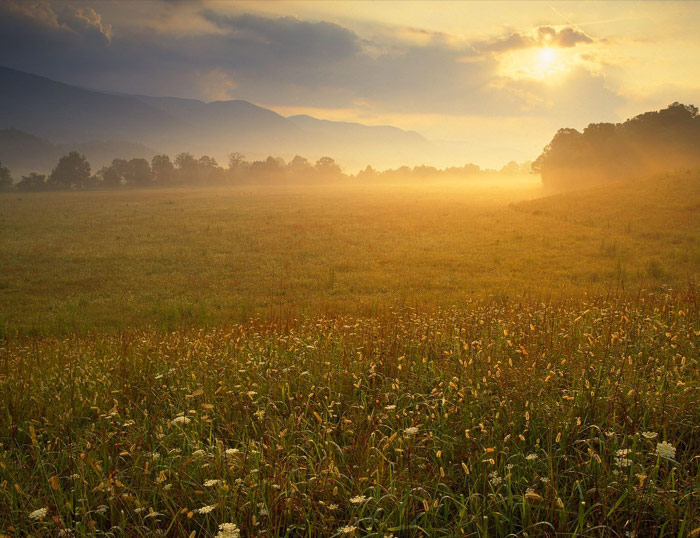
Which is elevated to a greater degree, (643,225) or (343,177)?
(343,177)

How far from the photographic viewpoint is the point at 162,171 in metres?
134

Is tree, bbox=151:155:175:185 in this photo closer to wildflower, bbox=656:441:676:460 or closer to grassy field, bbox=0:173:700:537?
grassy field, bbox=0:173:700:537

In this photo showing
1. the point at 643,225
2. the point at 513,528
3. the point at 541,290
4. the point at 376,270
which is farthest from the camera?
the point at 643,225

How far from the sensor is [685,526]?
3332 mm

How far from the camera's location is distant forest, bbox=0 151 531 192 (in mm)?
117375

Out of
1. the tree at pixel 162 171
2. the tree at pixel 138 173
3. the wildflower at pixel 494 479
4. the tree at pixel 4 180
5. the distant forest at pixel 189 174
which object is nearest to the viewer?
the wildflower at pixel 494 479

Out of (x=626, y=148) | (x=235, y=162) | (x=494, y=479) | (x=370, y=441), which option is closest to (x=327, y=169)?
(x=235, y=162)

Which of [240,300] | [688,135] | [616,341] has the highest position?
[688,135]

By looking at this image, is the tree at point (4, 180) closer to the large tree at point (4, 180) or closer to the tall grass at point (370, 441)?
the large tree at point (4, 180)

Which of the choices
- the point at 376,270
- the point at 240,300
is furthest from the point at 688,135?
the point at 240,300

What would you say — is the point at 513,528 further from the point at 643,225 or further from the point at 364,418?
the point at 643,225

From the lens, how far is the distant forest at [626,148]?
57.6 metres

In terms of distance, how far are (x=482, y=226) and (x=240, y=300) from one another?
1014 inches

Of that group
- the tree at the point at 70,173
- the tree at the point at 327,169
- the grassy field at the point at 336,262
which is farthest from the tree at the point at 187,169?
the grassy field at the point at 336,262
